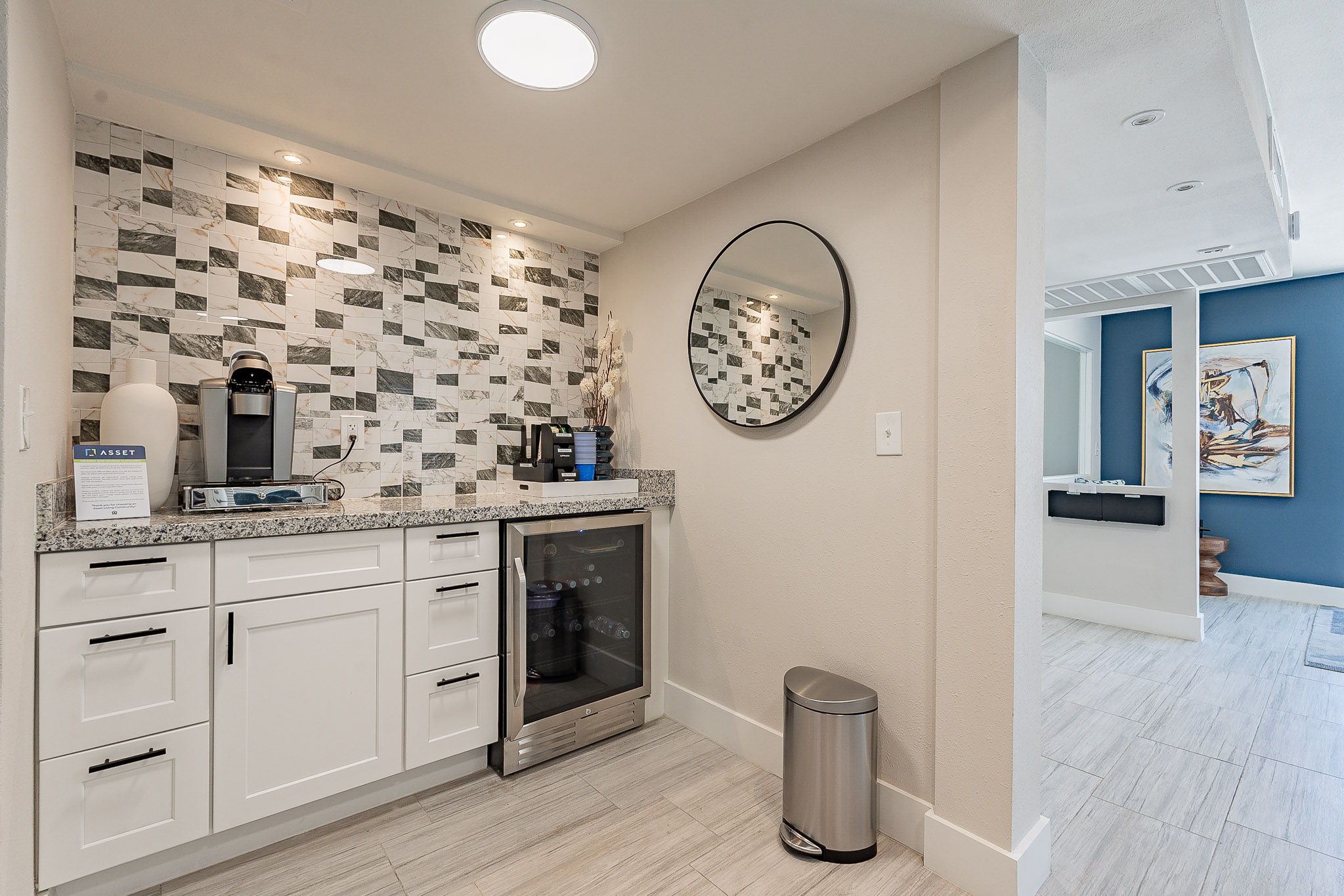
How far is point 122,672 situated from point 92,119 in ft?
5.80

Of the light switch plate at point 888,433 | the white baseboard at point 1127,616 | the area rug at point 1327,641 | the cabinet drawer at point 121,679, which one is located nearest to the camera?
the cabinet drawer at point 121,679

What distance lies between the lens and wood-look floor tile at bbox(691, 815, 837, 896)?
5.59ft

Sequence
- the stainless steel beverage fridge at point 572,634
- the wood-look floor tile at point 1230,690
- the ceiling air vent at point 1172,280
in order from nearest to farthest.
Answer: the stainless steel beverage fridge at point 572,634 → the wood-look floor tile at point 1230,690 → the ceiling air vent at point 1172,280

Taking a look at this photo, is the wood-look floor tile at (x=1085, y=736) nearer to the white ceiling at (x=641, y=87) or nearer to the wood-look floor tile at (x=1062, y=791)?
the wood-look floor tile at (x=1062, y=791)

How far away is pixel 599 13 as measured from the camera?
1.58m

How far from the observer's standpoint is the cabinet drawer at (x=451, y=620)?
6.78ft

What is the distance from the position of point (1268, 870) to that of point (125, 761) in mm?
3167

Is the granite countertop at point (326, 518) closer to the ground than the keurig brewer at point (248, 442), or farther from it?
closer to the ground

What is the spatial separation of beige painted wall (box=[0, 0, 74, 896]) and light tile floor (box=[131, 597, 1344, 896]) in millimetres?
670

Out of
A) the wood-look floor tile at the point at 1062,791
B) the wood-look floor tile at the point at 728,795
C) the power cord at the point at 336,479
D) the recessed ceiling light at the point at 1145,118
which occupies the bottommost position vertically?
the wood-look floor tile at the point at 728,795

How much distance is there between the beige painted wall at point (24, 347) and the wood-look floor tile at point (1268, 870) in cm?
289

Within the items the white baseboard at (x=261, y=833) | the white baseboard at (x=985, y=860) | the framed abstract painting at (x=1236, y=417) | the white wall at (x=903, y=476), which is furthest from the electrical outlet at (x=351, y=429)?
the framed abstract painting at (x=1236, y=417)

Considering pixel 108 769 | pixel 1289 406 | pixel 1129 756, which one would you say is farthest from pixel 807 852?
pixel 1289 406

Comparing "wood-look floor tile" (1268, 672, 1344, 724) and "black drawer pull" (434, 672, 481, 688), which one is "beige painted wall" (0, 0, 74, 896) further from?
"wood-look floor tile" (1268, 672, 1344, 724)
